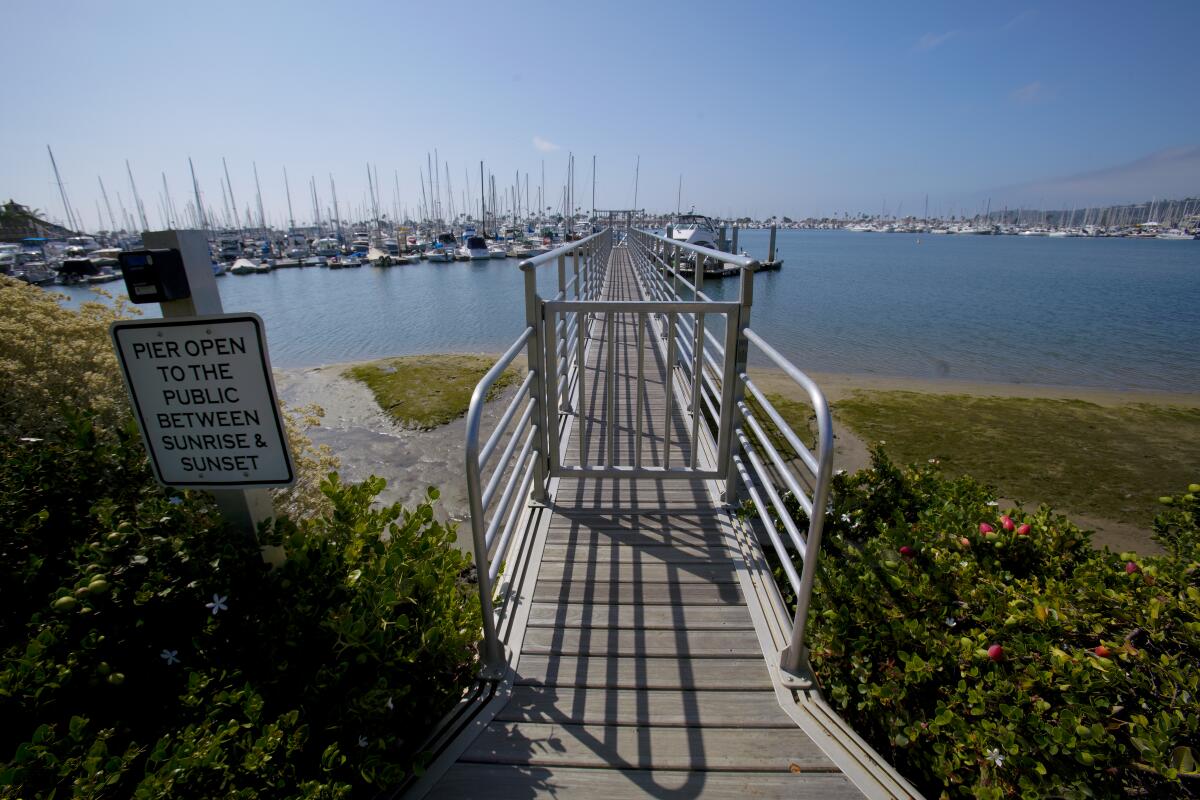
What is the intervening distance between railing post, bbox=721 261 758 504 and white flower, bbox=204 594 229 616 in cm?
271

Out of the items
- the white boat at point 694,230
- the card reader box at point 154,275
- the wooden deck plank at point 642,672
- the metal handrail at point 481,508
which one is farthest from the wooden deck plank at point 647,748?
the white boat at point 694,230

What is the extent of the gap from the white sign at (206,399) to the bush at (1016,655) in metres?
2.35

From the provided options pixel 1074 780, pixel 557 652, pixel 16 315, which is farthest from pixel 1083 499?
pixel 16 315

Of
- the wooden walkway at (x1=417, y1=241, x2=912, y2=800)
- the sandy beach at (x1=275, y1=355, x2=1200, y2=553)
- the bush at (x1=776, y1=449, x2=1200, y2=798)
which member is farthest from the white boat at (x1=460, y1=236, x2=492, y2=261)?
the bush at (x1=776, y1=449, x2=1200, y2=798)

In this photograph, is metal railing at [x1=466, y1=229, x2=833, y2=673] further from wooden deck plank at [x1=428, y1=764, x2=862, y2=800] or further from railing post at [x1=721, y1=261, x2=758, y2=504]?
wooden deck plank at [x1=428, y1=764, x2=862, y2=800]

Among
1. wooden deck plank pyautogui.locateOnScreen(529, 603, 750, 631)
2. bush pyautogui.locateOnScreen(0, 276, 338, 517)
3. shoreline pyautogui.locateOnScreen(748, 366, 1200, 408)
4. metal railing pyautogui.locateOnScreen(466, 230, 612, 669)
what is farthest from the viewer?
shoreline pyautogui.locateOnScreen(748, 366, 1200, 408)

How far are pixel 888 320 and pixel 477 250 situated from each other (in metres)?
46.3

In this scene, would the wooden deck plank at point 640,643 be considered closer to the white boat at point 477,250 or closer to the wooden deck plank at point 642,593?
the wooden deck plank at point 642,593

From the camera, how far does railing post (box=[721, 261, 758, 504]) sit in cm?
317

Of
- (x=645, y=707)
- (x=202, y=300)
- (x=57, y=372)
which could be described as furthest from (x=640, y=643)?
(x=57, y=372)

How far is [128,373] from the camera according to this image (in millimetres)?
1718

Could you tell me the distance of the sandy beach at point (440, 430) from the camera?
336 inches

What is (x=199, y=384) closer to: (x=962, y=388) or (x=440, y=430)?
(x=440, y=430)

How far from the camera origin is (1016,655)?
1.91 m
